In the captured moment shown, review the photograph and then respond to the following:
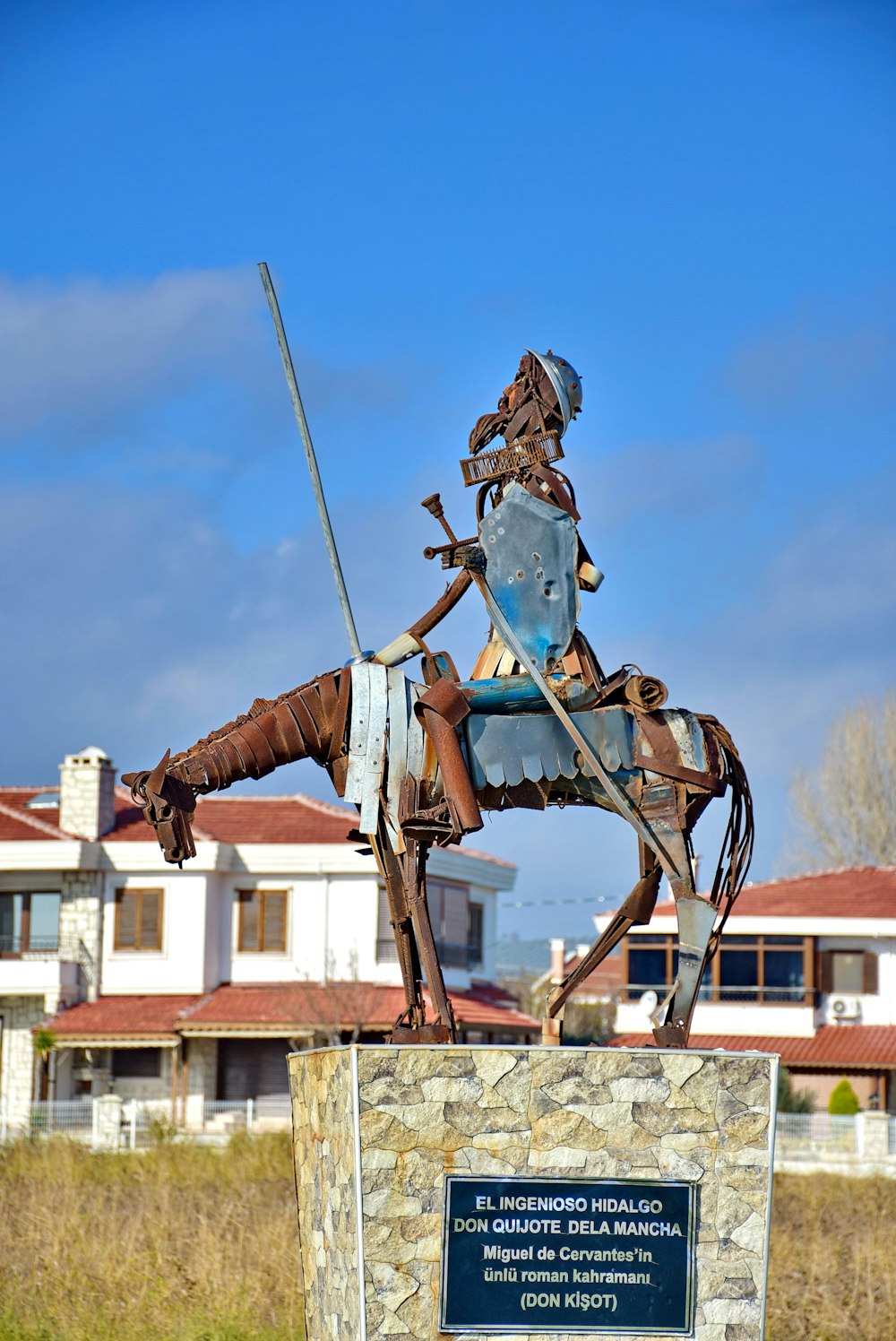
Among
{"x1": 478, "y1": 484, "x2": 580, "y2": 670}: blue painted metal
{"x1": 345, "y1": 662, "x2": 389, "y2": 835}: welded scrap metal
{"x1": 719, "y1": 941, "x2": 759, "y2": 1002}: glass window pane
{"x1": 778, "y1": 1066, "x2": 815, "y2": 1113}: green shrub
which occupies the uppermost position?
{"x1": 478, "y1": 484, "x2": 580, "y2": 670}: blue painted metal

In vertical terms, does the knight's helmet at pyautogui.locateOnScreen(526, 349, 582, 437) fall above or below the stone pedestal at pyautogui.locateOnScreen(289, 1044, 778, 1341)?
above

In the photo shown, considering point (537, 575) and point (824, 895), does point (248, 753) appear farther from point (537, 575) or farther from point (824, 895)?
point (824, 895)

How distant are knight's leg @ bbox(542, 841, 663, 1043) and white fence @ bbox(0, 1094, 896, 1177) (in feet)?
53.6

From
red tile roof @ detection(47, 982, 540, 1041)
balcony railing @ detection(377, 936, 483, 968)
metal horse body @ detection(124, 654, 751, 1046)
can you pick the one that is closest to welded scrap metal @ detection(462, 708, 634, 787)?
metal horse body @ detection(124, 654, 751, 1046)

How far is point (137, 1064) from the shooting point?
3769 cm

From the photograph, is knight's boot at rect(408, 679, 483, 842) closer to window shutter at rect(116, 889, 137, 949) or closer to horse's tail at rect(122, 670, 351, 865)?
horse's tail at rect(122, 670, 351, 865)

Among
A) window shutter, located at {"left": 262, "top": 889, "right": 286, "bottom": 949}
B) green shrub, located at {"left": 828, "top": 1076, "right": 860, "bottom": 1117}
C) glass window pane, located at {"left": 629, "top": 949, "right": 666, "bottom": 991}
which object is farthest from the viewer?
glass window pane, located at {"left": 629, "top": 949, "right": 666, "bottom": 991}

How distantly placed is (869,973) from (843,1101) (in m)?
4.47

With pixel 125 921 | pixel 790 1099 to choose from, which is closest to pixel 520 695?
pixel 790 1099

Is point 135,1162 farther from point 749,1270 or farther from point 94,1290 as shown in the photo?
point 749,1270

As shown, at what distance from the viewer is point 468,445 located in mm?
11992

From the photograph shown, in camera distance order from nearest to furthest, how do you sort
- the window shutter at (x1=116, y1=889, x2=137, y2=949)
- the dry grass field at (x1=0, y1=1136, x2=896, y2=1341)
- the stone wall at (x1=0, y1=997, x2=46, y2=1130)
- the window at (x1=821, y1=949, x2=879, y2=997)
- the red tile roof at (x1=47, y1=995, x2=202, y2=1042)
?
the dry grass field at (x1=0, y1=1136, x2=896, y2=1341) → the red tile roof at (x1=47, y1=995, x2=202, y2=1042) → the stone wall at (x1=0, y1=997, x2=46, y2=1130) → the window shutter at (x1=116, y1=889, x2=137, y2=949) → the window at (x1=821, y1=949, x2=879, y2=997)

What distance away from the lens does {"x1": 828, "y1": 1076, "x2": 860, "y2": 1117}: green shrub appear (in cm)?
3531

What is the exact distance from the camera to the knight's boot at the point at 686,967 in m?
10.9
